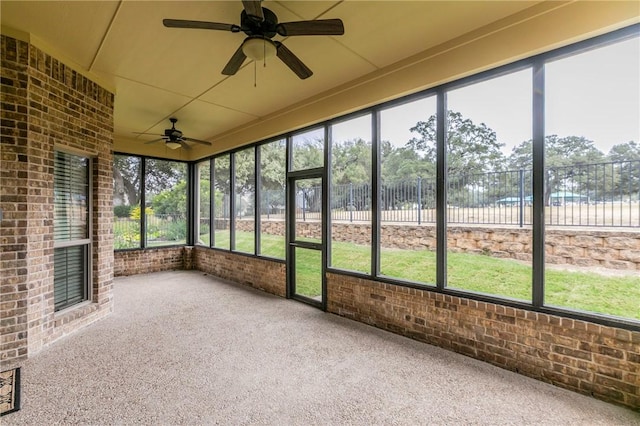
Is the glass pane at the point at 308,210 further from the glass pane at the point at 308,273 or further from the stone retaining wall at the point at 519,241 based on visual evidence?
the stone retaining wall at the point at 519,241

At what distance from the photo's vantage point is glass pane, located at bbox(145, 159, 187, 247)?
718 centimetres

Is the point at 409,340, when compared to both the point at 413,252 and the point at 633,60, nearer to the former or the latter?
the point at 413,252

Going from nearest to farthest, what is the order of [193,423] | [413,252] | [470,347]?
[193,423] → [470,347] → [413,252]

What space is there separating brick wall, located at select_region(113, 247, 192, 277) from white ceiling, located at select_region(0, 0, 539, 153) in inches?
152

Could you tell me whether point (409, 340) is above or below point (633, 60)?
below

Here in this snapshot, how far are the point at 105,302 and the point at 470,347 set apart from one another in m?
4.76

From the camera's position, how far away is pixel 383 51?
323 centimetres

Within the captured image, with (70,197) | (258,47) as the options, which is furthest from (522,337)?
(70,197)

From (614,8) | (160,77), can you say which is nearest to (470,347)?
(614,8)

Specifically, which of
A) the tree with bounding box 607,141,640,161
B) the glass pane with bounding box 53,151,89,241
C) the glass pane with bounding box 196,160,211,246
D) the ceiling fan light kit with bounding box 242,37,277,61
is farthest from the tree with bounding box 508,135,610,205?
the glass pane with bounding box 196,160,211,246

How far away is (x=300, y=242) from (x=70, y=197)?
3237 mm

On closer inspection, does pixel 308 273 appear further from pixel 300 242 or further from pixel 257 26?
pixel 257 26

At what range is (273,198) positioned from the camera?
5.57 m

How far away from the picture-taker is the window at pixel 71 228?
3627 millimetres
